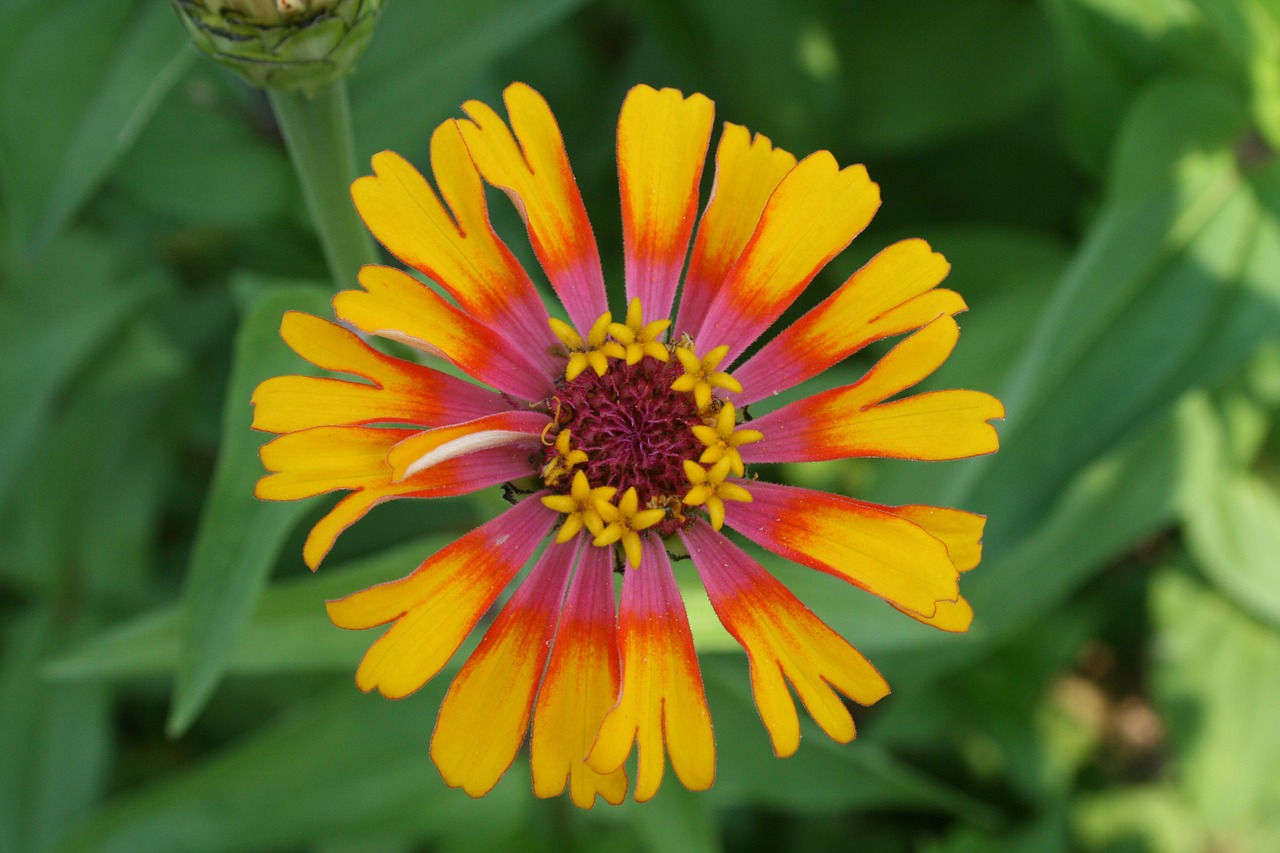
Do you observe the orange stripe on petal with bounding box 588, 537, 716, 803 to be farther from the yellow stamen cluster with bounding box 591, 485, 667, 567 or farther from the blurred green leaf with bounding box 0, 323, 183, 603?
the blurred green leaf with bounding box 0, 323, 183, 603

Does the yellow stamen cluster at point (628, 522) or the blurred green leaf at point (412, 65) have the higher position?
the blurred green leaf at point (412, 65)

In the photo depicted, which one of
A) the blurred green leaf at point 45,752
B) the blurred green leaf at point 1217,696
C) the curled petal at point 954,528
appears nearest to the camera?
the curled petal at point 954,528

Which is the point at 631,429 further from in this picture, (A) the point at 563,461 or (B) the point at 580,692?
(B) the point at 580,692

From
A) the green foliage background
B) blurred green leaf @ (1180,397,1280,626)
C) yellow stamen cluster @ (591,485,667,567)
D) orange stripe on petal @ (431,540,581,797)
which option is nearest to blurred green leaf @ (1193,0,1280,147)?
the green foliage background

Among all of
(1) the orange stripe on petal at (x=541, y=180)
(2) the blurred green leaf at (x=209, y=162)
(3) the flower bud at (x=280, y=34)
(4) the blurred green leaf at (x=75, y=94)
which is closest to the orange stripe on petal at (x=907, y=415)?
(1) the orange stripe on petal at (x=541, y=180)

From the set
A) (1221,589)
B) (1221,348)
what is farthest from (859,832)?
(1221,348)

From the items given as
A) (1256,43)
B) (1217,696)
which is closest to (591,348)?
(1256,43)

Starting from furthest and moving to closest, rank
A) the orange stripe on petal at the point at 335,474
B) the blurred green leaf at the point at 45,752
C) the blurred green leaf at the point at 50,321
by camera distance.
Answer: the blurred green leaf at the point at 45,752 < the blurred green leaf at the point at 50,321 < the orange stripe on petal at the point at 335,474

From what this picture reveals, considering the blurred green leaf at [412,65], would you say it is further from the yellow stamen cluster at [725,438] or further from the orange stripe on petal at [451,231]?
the yellow stamen cluster at [725,438]
